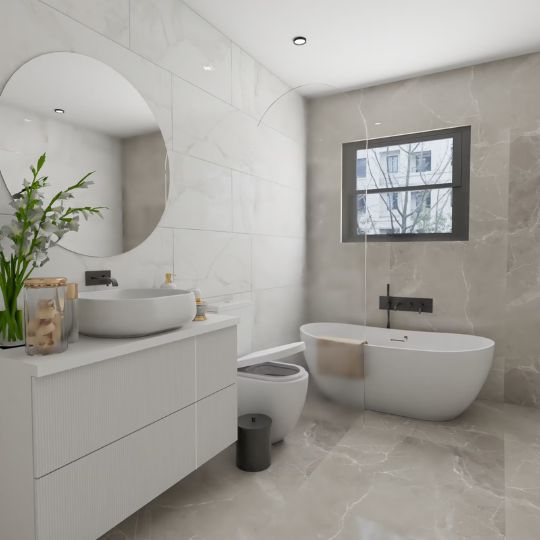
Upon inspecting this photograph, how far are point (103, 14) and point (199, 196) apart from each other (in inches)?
38.8

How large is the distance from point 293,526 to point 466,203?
2599mm

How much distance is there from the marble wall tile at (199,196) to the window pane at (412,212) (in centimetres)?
118

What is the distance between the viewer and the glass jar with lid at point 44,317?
1300 mm

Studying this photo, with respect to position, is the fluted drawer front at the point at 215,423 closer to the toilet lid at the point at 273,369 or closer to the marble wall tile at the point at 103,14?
the toilet lid at the point at 273,369

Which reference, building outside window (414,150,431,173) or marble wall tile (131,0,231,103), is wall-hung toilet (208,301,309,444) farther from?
building outside window (414,150,431,173)

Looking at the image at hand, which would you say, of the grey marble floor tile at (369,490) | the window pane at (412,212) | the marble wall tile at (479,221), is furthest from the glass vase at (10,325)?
the window pane at (412,212)

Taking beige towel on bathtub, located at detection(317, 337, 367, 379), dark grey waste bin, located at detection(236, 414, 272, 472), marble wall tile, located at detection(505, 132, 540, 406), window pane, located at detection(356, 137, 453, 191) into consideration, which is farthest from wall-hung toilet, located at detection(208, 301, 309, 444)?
marble wall tile, located at detection(505, 132, 540, 406)

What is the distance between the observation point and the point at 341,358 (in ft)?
9.32

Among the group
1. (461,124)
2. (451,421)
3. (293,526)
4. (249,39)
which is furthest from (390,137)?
(293,526)

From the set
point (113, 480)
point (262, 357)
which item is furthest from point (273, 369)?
point (113, 480)

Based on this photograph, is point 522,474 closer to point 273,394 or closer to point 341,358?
point 341,358

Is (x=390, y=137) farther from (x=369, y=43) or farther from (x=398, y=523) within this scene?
(x=398, y=523)

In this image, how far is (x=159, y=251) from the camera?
2201 millimetres

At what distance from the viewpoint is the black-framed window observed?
127 inches
